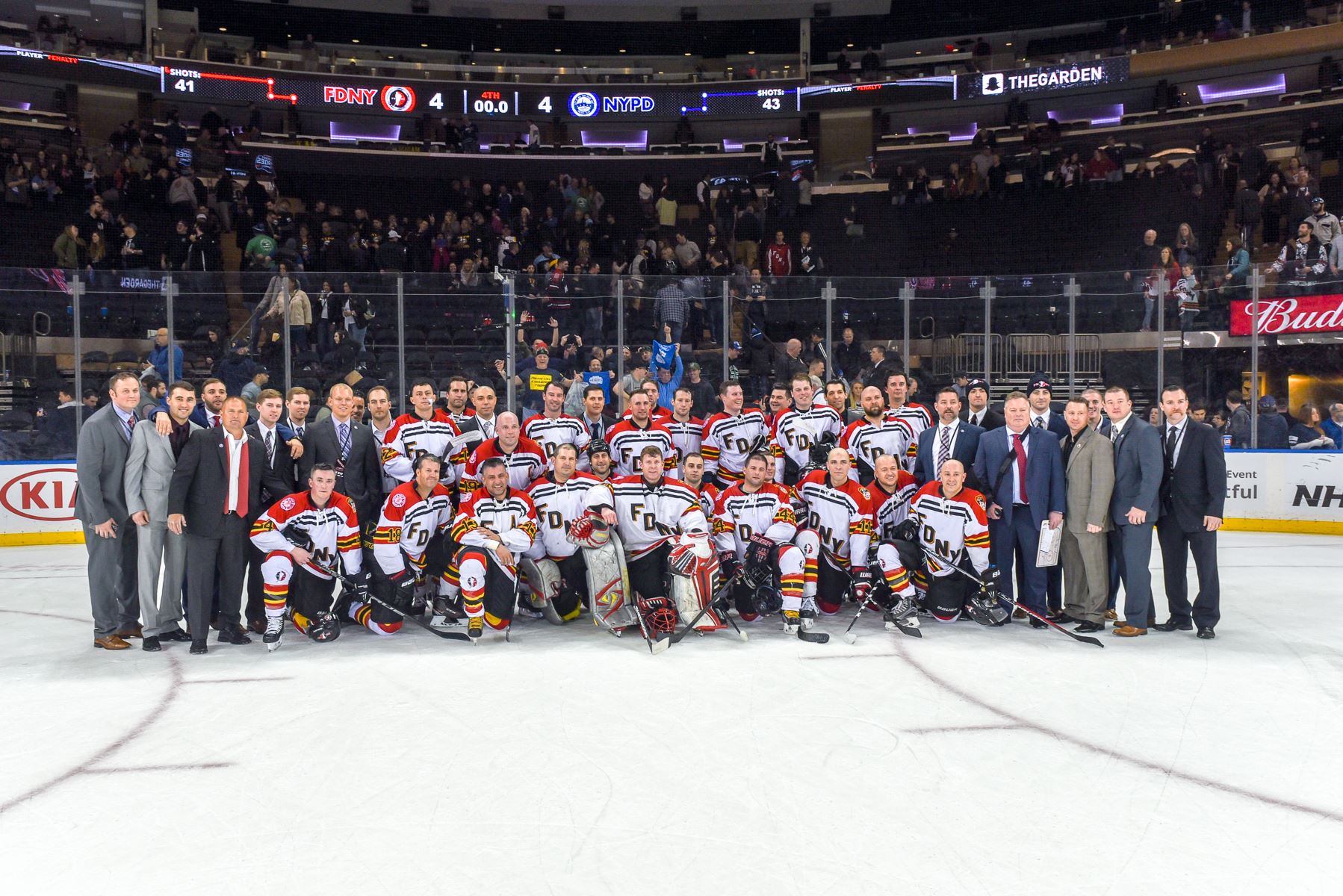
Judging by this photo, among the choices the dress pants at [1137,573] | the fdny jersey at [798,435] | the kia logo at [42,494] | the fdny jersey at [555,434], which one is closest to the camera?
the dress pants at [1137,573]

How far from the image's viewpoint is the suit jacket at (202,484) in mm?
A: 5758

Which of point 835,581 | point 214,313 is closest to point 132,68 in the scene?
point 214,313

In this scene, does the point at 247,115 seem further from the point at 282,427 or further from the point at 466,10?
the point at 282,427

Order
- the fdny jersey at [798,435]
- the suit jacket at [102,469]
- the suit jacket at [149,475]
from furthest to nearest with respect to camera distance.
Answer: the fdny jersey at [798,435]
the suit jacket at [149,475]
the suit jacket at [102,469]

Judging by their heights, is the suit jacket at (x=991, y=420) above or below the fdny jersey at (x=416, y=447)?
above

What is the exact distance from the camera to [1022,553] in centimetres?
651

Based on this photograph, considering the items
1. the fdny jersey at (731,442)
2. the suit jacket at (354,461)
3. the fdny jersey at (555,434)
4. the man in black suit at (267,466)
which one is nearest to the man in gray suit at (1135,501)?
the fdny jersey at (731,442)

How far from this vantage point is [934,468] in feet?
22.4

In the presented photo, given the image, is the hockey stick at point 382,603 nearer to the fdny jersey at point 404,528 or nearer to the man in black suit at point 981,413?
the fdny jersey at point 404,528

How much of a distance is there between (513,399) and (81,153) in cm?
1162

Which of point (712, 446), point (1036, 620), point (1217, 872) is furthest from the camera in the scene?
point (712, 446)

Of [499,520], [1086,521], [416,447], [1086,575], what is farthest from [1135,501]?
[416,447]

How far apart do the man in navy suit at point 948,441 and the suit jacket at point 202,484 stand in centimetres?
432

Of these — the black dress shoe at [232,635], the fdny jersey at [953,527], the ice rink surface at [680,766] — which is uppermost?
the fdny jersey at [953,527]
